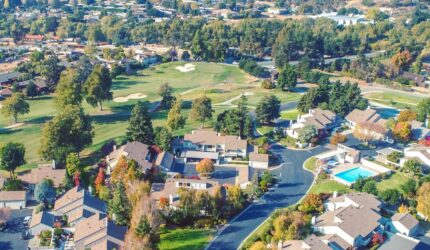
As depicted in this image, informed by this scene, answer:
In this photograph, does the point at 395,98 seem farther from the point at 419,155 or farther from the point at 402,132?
the point at 419,155

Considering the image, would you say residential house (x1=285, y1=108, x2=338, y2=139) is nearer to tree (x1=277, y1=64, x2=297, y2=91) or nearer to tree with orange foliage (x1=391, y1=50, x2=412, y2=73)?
tree (x1=277, y1=64, x2=297, y2=91)

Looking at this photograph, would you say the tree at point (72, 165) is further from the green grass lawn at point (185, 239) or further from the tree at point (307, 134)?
→ the tree at point (307, 134)

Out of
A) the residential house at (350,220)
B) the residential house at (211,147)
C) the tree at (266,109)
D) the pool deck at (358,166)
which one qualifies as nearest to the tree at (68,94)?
the residential house at (211,147)

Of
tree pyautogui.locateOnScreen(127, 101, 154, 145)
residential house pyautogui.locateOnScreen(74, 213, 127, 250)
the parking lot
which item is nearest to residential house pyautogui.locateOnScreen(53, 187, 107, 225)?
residential house pyautogui.locateOnScreen(74, 213, 127, 250)

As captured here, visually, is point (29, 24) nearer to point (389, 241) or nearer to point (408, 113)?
point (408, 113)

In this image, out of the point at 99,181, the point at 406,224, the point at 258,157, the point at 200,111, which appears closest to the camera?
the point at 406,224

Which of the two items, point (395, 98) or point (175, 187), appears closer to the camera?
point (175, 187)

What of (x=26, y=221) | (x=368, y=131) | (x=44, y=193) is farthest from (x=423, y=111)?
(x=26, y=221)
